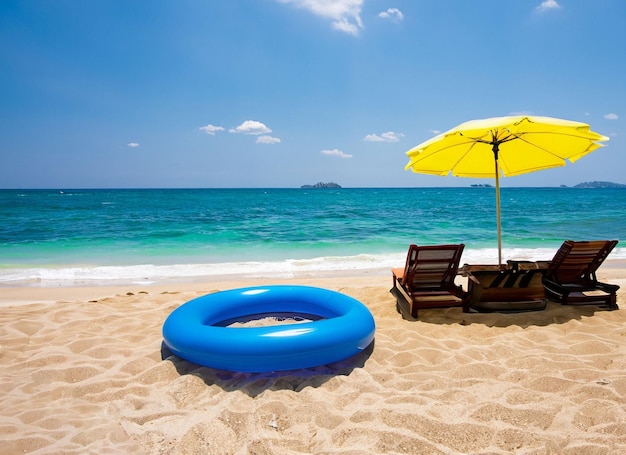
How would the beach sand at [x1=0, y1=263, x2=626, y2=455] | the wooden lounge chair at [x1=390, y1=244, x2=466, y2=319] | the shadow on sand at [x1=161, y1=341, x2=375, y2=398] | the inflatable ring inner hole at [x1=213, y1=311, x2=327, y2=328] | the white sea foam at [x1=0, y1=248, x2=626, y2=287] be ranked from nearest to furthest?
1. the beach sand at [x1=0, y1=263, x2=626, y2=455]
2. the shadow on sand at [x1=161, y1=341, x2=375, y2=398]
3. the inflatable ring inner hole at [x1=213, y1=311, x2=327, y2=328]
4. the wooden lounge chair at [x1=390, y1=244, x2=466, y2=319]
5. the white sea foam at [x1=0, y1=248, x2=626, y2=287]

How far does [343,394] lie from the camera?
2.57m

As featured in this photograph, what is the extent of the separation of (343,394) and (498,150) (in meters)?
3.98

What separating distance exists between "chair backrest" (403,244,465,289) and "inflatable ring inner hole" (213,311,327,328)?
1.27 m

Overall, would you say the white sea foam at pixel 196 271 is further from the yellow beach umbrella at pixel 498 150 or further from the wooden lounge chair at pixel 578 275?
the wooden lounge chair at pixel 578 275

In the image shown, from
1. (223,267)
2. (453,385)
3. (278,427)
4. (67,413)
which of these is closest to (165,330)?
(67,413)

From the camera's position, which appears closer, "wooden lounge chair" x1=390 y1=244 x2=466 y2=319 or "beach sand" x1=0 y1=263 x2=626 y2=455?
"beach sand" x1=0 y1=263 x2=626 y2=455

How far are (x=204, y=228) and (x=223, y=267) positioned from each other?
9.49m

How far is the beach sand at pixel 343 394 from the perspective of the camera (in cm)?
203

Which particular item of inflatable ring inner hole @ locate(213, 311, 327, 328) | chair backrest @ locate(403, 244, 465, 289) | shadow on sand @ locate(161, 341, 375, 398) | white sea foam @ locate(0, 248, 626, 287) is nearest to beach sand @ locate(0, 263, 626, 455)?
shadow on sand @ locate(161, 341, 375, 398)

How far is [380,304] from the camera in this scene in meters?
4.79

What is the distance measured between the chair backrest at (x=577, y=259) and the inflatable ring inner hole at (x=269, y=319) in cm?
306

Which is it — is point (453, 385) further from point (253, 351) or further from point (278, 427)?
point (253, 351)

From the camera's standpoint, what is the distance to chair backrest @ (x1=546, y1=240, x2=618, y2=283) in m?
4.30

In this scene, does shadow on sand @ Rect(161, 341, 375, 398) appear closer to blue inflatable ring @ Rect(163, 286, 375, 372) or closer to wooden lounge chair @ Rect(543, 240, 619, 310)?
blue inflatable ring @ Rect(163, 286, 375, 372)
